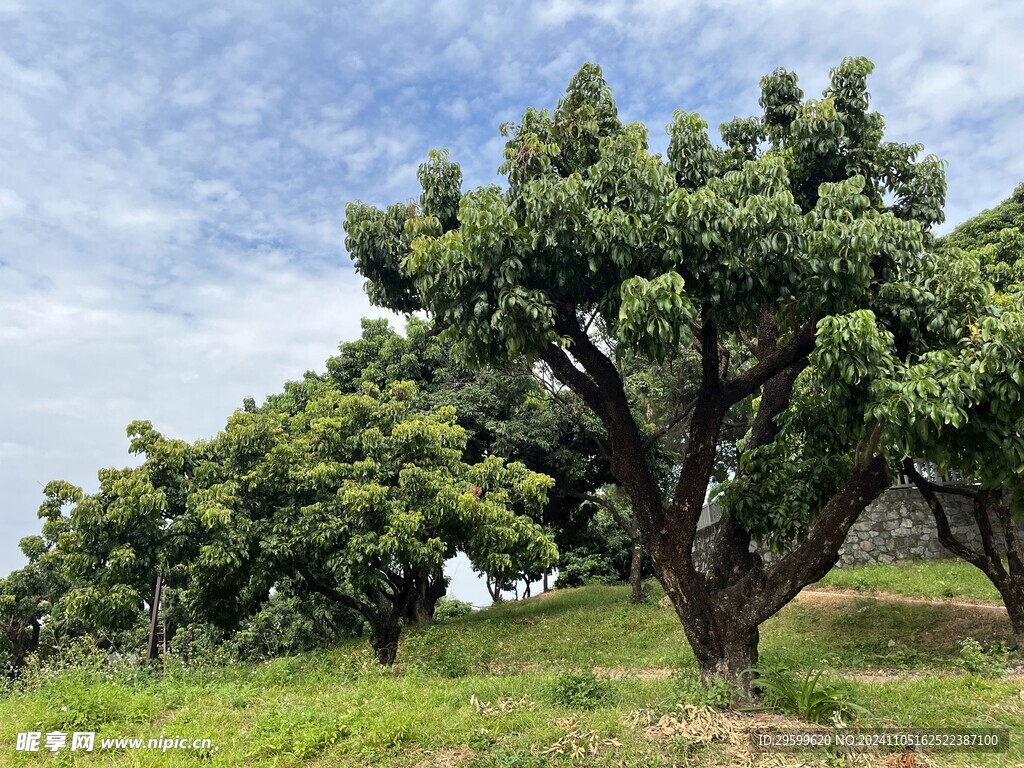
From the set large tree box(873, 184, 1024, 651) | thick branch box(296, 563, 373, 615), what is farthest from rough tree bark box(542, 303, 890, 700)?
thick branch box(296, 563, 373, 615)

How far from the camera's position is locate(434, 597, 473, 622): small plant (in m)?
22.9

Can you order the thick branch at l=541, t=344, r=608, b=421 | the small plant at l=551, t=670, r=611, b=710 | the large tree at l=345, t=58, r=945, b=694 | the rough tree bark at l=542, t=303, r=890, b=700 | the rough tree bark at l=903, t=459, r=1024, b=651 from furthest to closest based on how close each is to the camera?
1. the rough tree bark at l=903, t=459, r=1024, b=651
2. the thick branch at l=541, t=344, r=608, b=421
3. the small plant at l=551, t=670, r=611, b=710
4. the rough tree bark at l=542, t=303, r=890, b=700
5. the large tree at l=345, t=58, r=945, b=694

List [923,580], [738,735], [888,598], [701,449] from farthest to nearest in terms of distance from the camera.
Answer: [923,580] → [888,598] → [701,449] → [738,735]

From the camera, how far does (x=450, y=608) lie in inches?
935

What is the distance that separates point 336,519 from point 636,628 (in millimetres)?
7747

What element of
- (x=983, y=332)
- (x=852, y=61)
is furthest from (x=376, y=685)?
(x=852, y=61)

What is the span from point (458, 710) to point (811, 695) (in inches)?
129

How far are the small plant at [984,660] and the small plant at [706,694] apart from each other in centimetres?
456

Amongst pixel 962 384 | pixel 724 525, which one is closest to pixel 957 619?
pixel 724 525

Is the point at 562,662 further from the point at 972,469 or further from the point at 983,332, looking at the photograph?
the point at 983,332

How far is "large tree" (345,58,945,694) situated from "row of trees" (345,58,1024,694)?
0.07ft

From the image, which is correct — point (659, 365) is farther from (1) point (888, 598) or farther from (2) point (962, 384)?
(1) point (888, 598)

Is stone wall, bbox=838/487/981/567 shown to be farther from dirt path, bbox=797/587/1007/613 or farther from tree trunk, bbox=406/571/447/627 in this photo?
tree trunk, bbox=406/571/447/627

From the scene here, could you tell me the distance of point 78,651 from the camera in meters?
8.95
